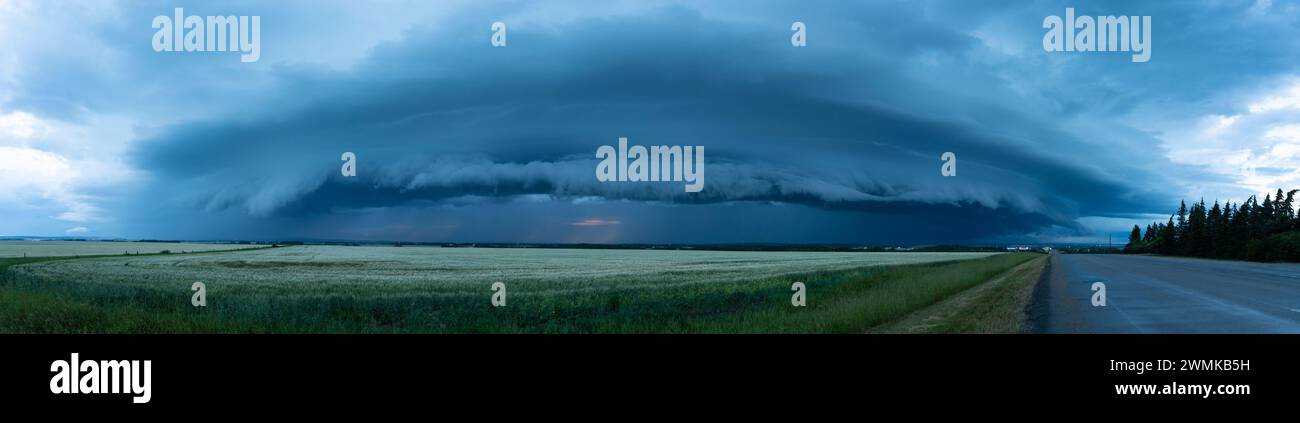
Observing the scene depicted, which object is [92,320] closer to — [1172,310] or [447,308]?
[447,308]

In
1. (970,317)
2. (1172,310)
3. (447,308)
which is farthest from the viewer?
(447,308)

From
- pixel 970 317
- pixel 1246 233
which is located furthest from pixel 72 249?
pixel 1246 233

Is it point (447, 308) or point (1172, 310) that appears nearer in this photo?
point (1172, 310)

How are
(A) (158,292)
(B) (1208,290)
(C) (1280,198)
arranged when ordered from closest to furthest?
(A) (158,292) < (B) (1208,290) < (C) (1280,198)

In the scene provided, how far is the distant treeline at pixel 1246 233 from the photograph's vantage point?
74.4 m

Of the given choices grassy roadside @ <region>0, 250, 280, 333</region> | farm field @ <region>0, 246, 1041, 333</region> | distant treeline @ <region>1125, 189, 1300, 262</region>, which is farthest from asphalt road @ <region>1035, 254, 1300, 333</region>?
distant treeline @ <region>1125, 189, 1300, 262</region>

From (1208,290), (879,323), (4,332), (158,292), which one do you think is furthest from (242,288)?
(1208,290)

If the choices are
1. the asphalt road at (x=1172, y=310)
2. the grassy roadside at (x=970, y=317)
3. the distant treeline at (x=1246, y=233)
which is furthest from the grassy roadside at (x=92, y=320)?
the distant treeline at (x=1246, y=233)

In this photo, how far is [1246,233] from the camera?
88.4 m

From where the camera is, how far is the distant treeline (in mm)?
74375
